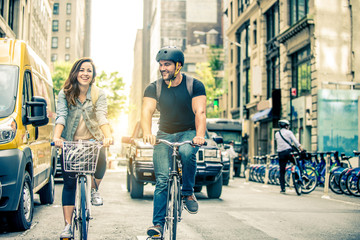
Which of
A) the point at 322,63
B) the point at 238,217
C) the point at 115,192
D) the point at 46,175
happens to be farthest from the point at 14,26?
the point at 238,217

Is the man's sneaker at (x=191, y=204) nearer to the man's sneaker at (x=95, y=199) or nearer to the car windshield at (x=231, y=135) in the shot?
the man's sneaker at (x=95, y=199)

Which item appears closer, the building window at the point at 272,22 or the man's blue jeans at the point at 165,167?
the man's blue jeans at the point at 165,167

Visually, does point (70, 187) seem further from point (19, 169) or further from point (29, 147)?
point (29, 147)

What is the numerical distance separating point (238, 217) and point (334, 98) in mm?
17681

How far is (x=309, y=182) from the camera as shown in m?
13.5

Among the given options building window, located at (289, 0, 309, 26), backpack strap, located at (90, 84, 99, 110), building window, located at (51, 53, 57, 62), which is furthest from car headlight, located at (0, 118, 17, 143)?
building window, located at (51, 53, 57, 62)

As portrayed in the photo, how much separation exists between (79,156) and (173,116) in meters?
0.99

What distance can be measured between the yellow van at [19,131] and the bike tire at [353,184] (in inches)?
298

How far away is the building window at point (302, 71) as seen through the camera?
26375mm

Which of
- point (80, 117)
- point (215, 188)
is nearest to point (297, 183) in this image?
point (215, 188)

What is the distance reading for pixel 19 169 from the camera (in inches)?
241

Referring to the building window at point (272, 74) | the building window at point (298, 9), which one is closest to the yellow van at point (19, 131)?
the building window at point (298, 9)

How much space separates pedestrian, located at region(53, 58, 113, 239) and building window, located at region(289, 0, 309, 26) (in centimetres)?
2327

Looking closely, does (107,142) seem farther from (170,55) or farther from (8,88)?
(8,88)
